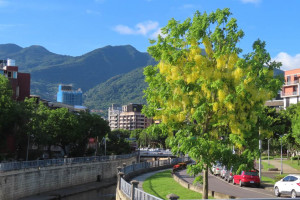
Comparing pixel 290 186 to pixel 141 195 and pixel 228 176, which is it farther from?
pixel 228 176

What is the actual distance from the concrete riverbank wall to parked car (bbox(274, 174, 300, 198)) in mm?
30791

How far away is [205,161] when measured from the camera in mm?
20844

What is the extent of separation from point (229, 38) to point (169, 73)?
3745 millimetres

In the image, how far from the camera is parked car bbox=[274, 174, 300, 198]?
29.7 meters

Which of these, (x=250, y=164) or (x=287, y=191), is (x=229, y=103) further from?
(x=287, y=191)

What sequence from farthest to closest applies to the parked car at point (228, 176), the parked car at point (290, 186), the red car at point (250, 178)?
the parked car at point (228, 176), the red car at point (250, 178), the parked car at point (290, 186)

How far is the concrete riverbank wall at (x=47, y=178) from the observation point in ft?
161

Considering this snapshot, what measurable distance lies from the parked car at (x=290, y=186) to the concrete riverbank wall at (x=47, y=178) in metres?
30.8

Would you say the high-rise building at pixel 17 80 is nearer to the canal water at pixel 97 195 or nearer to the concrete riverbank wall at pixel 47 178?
the concrete riverbank wall at pixel 47 178

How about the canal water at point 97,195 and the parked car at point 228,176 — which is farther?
the canal water at point 97,195

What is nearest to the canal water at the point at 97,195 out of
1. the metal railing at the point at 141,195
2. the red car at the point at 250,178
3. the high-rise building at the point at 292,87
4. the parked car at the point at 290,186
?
the red car at the point at 250,178

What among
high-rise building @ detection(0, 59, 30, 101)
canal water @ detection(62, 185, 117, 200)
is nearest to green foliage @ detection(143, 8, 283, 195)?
canal water @ detection(62, 185, 117, 200)

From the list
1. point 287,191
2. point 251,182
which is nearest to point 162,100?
point 287,191

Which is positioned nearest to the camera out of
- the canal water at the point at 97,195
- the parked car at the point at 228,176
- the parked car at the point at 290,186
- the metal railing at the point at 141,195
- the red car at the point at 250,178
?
the metal railing at the point at 141,195
